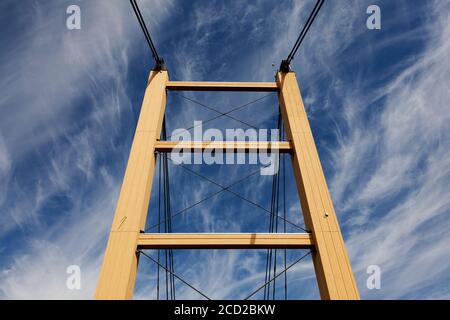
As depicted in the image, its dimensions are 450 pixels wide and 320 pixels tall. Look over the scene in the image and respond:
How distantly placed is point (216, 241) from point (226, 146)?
225 centimetres

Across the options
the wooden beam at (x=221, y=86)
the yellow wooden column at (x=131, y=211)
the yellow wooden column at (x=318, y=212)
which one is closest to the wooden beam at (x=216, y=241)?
the yellow wooden column at (x=131, y=211)

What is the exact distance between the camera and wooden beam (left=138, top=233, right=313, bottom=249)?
4.54m

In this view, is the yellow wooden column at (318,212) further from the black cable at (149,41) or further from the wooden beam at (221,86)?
the black cable at (149,41)

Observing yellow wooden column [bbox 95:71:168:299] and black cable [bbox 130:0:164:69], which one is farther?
black cable [bbox 130:0:164:69]

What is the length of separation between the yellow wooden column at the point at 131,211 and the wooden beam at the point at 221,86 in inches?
43.5

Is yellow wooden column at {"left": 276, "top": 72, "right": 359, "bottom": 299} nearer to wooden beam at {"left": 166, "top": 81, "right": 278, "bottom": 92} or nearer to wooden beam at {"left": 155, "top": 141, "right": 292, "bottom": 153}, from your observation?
wooden beam at {"left": 155, "top": 141, "right": 292, "bottom": 153}

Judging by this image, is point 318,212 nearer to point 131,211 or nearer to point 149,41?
point 131,211

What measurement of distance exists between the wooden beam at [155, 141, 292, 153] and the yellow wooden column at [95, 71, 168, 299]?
0.41 m

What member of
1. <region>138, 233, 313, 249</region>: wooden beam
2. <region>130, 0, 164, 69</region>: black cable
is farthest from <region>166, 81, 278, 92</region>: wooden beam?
<region>138, 233, 313, 249</region>: wooden beam

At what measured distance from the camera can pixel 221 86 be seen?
7711mm

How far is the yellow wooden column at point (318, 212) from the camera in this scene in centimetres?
417

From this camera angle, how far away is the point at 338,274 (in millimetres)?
4227

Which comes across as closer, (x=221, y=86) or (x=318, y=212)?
(x=318, y=212)

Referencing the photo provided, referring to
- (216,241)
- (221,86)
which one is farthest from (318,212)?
(221,86)
